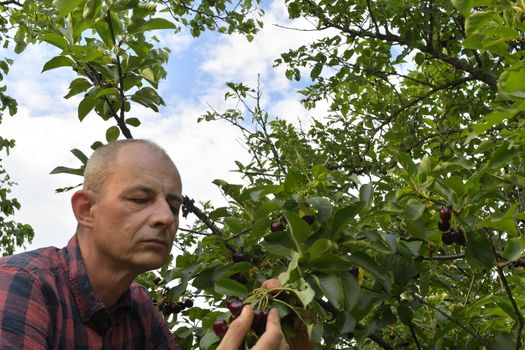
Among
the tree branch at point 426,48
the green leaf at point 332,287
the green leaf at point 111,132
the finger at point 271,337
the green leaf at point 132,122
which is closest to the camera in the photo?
the finger at point 271,337

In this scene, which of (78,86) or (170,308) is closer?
(78,86)

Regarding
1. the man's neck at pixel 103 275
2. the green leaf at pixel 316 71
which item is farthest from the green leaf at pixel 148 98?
the green leaf at pixel 316 71

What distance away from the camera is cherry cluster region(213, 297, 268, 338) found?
1492mm

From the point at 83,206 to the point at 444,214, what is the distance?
1.20 metres

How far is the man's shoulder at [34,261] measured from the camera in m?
1.76

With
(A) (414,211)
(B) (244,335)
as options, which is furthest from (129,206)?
(A) (414,211)

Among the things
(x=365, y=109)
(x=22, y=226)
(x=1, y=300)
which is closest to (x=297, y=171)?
(x=1, y=300)

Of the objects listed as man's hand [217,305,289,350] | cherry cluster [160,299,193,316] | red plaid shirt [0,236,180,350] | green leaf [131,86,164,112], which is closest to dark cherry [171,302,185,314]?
cherry cluster [160,299,193,316]

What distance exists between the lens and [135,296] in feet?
7.64

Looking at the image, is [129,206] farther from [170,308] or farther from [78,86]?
[170,308]

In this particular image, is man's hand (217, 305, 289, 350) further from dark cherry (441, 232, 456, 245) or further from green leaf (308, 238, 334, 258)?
dark cherry (441, 232, 456, 245)

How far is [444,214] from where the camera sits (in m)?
1.97

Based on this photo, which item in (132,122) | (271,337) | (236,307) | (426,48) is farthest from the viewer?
(426,48)

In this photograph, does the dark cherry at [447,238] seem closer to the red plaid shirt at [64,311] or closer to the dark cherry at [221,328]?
the dark cherry at [221,328]
